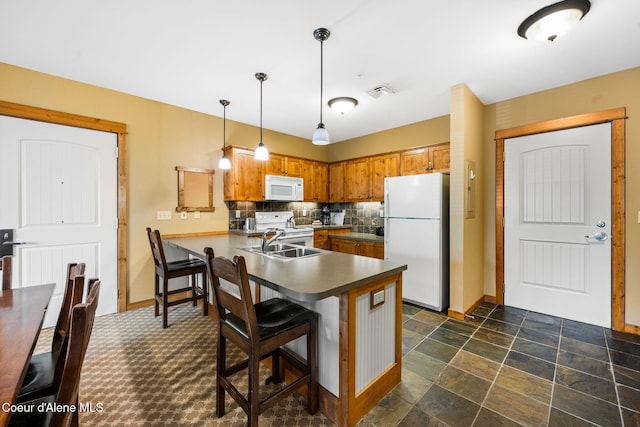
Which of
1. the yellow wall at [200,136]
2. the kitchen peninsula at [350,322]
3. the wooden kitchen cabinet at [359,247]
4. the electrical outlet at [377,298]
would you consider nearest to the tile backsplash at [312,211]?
the yellow wall at [200,136]

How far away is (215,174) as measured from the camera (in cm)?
395

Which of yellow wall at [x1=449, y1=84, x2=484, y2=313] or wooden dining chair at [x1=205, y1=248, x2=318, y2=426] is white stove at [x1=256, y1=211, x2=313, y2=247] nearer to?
yellow wall at [x1=449, y1=84, x2=484, y2=313]

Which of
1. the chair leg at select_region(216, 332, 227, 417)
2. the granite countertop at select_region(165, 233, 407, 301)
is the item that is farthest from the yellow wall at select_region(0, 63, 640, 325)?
the chair leg at select_region(216, 332, 227, 417)

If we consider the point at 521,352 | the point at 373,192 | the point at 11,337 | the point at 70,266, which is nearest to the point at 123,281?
the point at 70,266

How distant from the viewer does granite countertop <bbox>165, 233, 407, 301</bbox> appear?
1358 mm

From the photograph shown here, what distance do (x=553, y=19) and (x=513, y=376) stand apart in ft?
8.50

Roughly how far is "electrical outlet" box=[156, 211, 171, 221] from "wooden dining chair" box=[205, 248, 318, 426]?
2339mm

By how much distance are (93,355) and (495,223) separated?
454cm

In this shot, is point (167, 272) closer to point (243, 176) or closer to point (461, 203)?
point (243, 176)

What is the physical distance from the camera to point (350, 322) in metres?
1.49

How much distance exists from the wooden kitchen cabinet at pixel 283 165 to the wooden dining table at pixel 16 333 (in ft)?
10.2

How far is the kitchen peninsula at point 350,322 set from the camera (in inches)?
58.4

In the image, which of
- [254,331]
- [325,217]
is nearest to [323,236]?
[325,217]

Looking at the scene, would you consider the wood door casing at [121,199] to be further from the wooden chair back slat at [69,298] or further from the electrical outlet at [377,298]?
the electrical outlet at [377,298]
